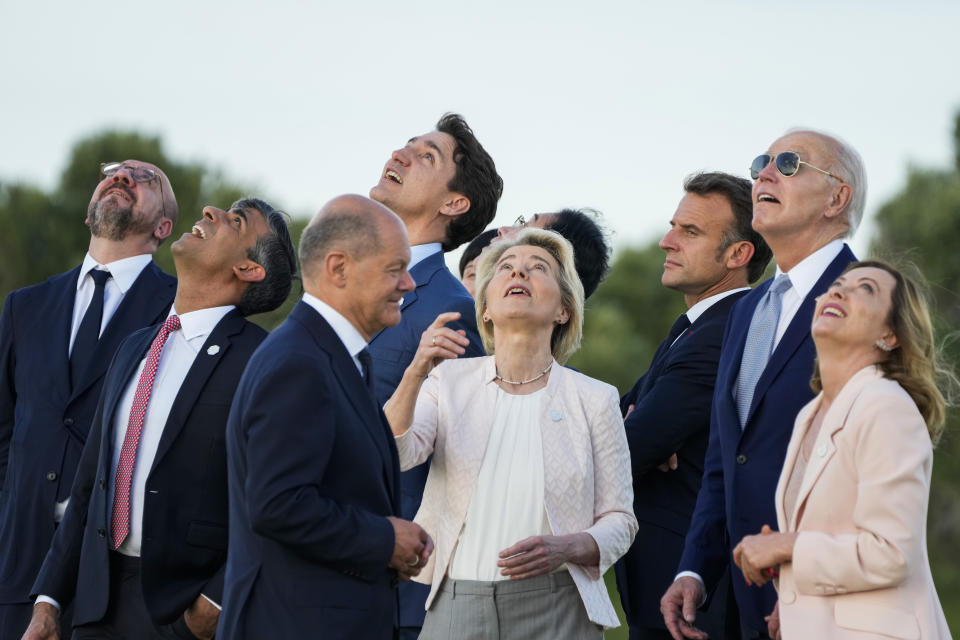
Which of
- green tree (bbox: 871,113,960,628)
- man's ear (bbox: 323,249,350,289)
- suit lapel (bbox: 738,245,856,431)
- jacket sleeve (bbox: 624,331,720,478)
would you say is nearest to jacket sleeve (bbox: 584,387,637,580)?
jacket sleeve (bbox: 624,331,720,478)

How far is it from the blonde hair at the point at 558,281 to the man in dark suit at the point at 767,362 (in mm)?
660

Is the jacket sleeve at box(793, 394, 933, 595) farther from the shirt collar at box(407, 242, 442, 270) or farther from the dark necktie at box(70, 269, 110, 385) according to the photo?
the dark necktie at box(70, 269, 110, 385)

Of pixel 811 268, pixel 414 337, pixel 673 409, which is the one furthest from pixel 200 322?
pixel 811 268

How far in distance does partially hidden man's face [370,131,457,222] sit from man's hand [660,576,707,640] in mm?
2534

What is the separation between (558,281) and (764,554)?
1669 millimetres

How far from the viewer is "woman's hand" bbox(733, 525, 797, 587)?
4.04 meters

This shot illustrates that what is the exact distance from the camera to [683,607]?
4.88 meters

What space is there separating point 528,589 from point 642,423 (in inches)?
43.4

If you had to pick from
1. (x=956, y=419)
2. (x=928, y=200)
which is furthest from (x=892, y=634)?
(x=928, y=200)

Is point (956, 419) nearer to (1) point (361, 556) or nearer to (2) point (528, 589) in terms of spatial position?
(2) point (528, 589)

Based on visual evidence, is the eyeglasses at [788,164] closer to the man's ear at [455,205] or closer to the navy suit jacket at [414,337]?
the navy suit jacket at [414,337]

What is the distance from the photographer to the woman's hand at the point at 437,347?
15.5ft

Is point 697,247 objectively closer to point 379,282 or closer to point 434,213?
point 434,213

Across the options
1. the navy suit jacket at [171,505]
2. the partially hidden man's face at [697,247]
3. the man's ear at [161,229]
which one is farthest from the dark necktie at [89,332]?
the partially hidden man's face at [697,247]
